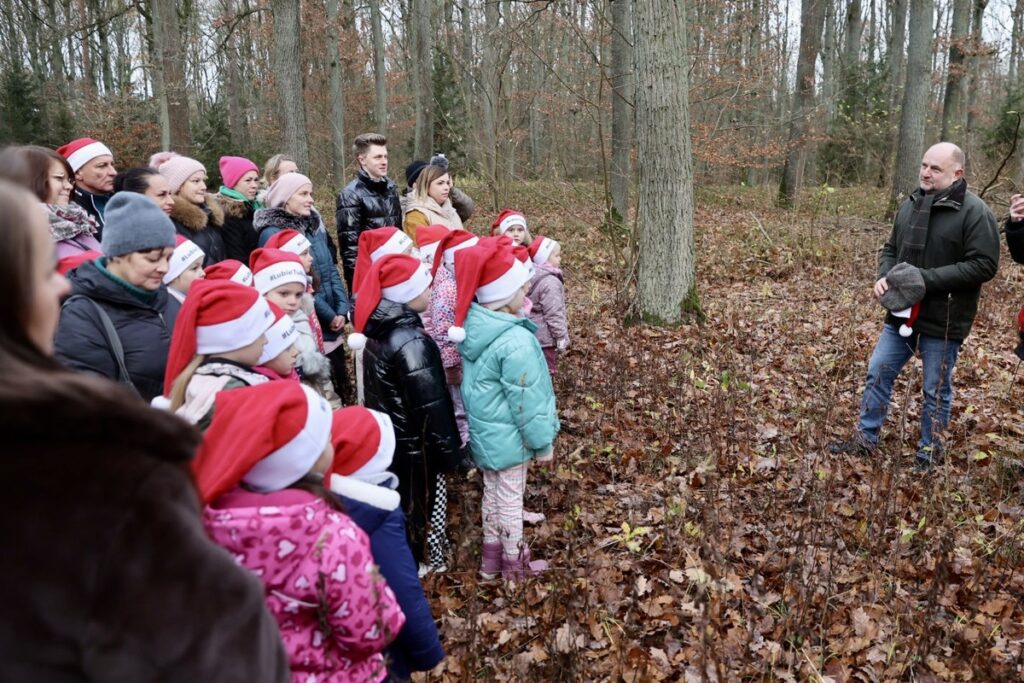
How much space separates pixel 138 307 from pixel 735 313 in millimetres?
7057

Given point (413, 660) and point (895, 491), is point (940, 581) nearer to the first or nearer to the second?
→ point (895, 491)

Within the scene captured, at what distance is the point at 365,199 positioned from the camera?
6.52 metres

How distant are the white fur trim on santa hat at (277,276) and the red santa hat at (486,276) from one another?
1.06 m

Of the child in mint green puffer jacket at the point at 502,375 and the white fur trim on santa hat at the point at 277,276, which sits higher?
the white fur trim on santa hat at the point at 277,276

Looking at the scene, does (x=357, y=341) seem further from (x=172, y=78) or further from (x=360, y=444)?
(x=172, y=78)

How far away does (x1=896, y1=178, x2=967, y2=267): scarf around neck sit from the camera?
199 inches

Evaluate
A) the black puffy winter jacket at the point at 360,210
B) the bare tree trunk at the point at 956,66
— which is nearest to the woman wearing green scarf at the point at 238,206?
the black puffy winter jacket at the point at 360,210

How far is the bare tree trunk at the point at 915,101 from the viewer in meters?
14.4

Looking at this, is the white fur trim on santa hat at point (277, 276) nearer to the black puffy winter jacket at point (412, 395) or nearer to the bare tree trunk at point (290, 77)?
the black puffy winter jacket at point (412, 395)

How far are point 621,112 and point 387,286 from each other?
1183cm

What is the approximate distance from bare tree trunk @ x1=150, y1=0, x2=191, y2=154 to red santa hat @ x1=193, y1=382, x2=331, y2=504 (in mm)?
13825

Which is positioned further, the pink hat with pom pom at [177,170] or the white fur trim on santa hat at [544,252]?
the white fur trim on santa hat at [544,252]

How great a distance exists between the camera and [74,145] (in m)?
5.17

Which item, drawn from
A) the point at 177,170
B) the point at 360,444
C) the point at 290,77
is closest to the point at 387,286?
the point at 360,444
